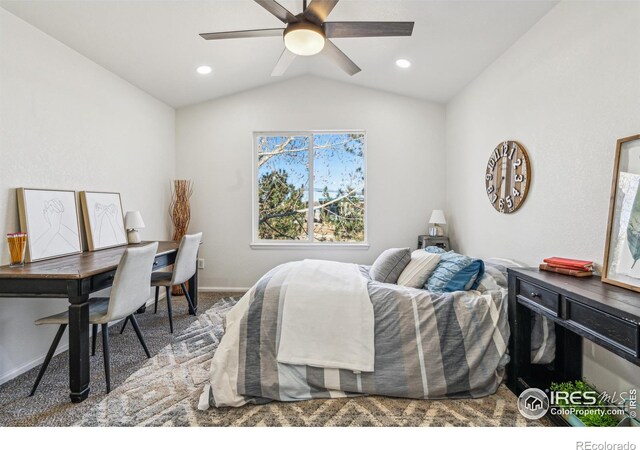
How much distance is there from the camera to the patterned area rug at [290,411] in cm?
181

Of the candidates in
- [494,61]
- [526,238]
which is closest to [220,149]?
[494,61]

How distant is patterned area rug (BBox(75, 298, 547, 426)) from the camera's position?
1811 mm

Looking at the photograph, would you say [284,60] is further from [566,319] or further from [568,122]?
[566,319]

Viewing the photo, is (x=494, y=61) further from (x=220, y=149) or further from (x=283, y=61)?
(x=220, y=149)

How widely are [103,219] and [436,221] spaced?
12.2 ft

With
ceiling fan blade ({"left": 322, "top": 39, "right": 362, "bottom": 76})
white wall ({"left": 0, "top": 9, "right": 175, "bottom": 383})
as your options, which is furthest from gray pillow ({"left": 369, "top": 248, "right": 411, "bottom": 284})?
white wall ({"left": 0, "top": 9, "right": 175, "bottom": 383})

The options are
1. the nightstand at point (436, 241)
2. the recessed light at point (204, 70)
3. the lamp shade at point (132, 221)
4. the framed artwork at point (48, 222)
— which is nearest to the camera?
the framed artwork at point (48, 222)

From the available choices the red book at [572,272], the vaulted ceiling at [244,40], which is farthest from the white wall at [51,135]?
the red book at [572,272]

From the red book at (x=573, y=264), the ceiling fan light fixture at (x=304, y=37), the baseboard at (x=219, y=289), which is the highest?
the ceiling fan light fixture at (x=304, y=37)

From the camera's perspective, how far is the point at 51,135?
271 centimetres

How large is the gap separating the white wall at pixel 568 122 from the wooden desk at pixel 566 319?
0.15m

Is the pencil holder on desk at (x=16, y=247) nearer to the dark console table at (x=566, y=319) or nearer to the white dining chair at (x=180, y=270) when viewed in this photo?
the white dining chair at (x=180, y=270)

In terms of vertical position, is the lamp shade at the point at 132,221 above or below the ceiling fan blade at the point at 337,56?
below

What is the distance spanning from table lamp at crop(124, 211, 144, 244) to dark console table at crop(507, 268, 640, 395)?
3.49m
